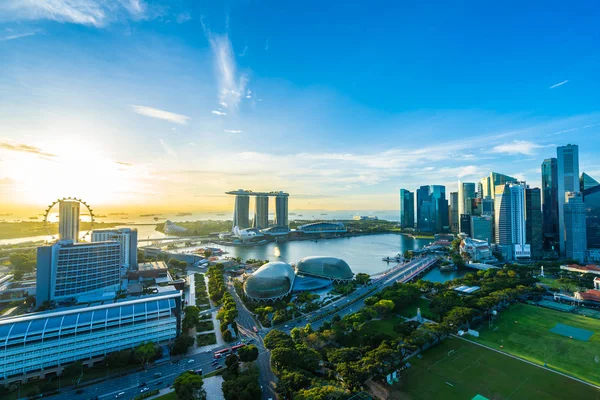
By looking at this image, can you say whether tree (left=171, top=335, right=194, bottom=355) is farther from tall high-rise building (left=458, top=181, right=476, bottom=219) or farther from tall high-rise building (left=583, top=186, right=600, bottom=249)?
tall high-rise building (left=458, top=181, right=476, bottom=219)

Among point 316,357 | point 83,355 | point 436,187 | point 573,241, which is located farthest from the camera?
point 436,187

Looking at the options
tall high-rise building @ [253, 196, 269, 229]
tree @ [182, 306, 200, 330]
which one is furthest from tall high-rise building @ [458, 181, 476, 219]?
tree @ [182, 306, 200, 330]

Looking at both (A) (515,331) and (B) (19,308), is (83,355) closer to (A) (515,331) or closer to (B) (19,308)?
(B) (19,308)

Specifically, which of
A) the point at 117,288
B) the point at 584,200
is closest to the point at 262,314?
the point at 117,288

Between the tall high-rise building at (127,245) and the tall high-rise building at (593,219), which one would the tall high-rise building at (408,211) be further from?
the tall high-rise building at (127,245)

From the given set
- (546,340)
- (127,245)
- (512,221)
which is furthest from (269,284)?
(512,221)

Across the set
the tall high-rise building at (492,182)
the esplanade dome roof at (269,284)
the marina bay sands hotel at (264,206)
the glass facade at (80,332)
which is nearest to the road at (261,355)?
the esplanade dome roof at (269,284)
